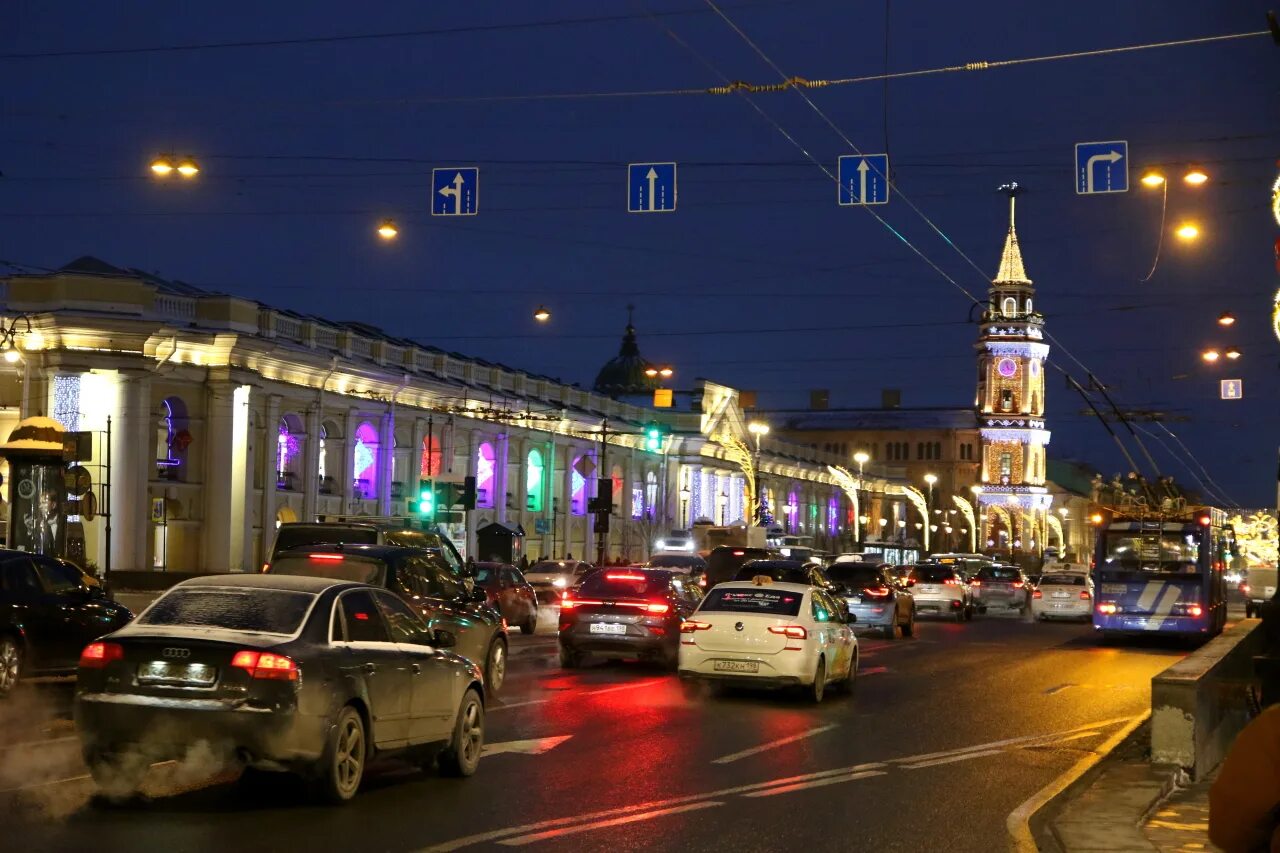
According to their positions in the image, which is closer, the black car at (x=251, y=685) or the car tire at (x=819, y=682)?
the black car at (x=251, y=685)

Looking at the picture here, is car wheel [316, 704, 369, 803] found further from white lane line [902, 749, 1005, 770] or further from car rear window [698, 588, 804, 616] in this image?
car rear window [698, 588, 804, 616]

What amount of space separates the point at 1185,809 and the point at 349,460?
5495cm

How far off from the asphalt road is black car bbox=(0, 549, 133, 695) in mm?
489

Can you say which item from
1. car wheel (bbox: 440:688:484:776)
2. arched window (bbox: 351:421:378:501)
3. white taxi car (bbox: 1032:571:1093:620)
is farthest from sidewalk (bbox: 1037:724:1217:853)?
arched window (bbox: 351:421:378:501)

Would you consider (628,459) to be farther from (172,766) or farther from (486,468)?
(172,766)

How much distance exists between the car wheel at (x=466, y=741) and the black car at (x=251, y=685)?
32.1 inches

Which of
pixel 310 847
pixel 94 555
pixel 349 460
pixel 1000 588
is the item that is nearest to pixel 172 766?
pixel 310 847

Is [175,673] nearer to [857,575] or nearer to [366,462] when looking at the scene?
[857,575]

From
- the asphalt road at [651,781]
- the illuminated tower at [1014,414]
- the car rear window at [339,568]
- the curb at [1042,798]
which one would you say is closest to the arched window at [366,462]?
the asphalt road at [651,781]

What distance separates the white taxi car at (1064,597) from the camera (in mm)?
50156

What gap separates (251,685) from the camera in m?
10.8

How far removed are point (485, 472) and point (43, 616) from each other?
58487 mm

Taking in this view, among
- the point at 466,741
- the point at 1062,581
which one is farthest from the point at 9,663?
the point at 1062,581

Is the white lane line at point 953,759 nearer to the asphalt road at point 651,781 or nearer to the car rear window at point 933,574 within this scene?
the asphalt road at point 651,781
